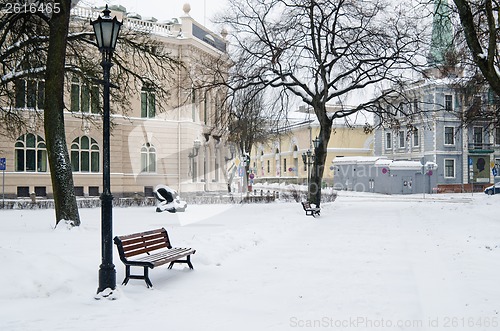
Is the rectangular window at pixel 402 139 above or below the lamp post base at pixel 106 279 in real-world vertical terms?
above

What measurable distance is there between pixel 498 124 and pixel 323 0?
1264 centimetres

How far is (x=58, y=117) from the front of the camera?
14.8m

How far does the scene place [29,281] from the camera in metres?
7.61

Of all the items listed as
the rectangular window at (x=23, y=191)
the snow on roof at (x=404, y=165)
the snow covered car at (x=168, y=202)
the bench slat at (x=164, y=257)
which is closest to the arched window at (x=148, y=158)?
the rectangular window at (x=23, y=191)

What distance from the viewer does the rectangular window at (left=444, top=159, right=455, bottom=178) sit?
53.6 m

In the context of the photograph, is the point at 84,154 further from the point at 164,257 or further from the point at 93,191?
the point at 164,257

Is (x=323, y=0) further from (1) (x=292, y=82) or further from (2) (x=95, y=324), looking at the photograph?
(2) (x=95, y=324)

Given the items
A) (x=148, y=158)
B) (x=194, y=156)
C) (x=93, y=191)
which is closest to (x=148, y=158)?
(x=148, y=158)

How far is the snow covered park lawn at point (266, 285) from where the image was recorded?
6.36 m

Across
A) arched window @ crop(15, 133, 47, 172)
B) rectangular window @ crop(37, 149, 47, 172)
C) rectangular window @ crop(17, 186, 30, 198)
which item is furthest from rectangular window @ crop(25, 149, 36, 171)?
rectangular window @ crop(17, 186, 30, 198)

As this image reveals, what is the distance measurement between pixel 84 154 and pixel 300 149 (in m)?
42.5

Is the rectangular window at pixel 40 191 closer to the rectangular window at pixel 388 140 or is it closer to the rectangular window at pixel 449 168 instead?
the rectangular window at pixel 449 168

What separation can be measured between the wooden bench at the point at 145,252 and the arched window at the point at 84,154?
25924 millimetres

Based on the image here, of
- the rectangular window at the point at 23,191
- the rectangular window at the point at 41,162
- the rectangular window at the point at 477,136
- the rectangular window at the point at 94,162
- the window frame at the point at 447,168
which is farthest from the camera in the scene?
the rectangular window at the point at 477,136
